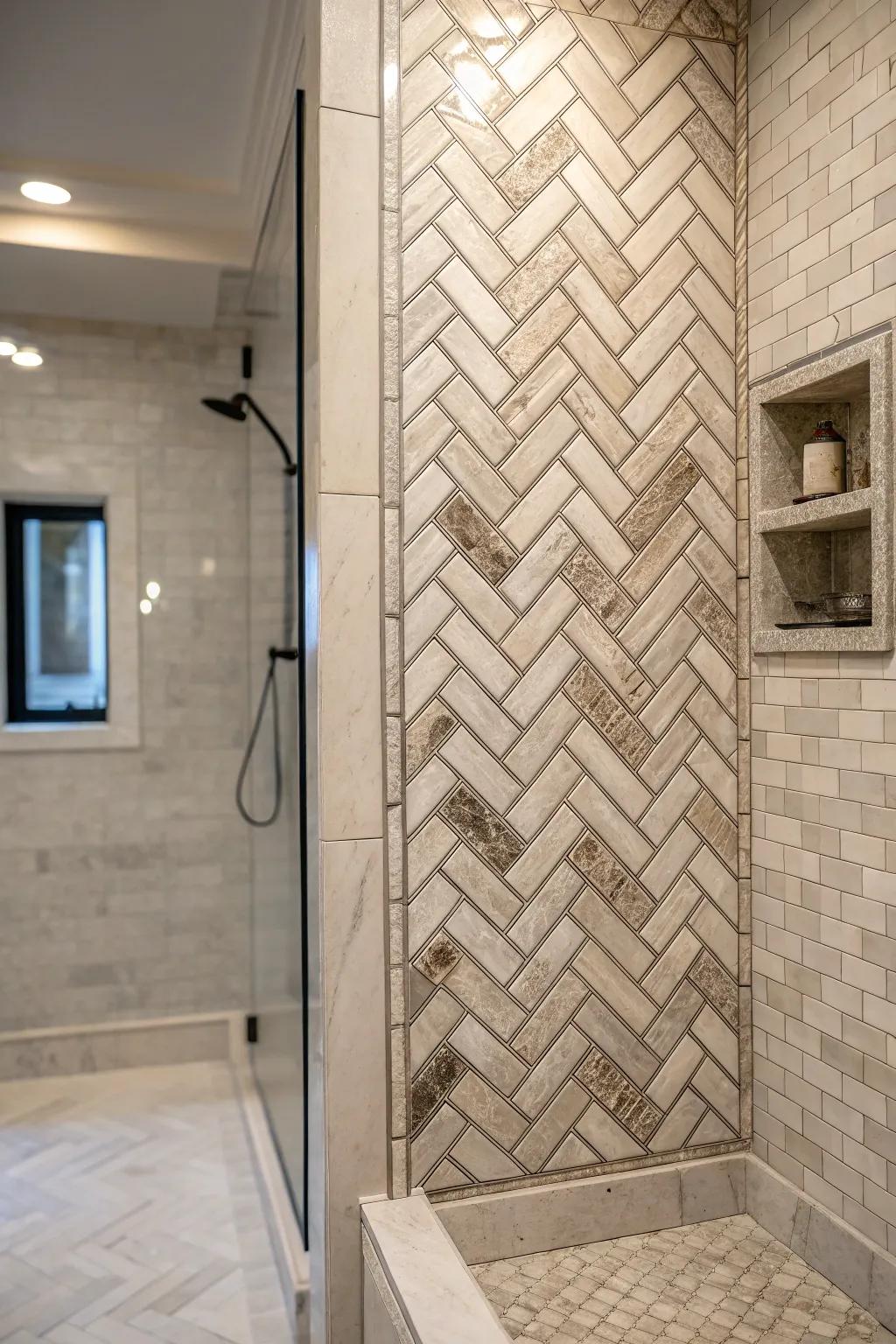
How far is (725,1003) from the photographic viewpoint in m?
1.68

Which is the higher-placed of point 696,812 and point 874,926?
point 696,812

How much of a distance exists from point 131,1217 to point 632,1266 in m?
1.48

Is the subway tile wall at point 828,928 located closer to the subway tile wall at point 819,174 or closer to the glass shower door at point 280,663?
the subway tile wall at point 819,174

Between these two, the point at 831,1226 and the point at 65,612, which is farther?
the point at 65,612

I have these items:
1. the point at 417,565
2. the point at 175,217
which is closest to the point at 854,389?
the point at 417,565

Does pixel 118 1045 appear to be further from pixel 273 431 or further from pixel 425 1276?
pixel 425 1276

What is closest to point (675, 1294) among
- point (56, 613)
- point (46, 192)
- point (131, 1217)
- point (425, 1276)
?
point (425, 1276)

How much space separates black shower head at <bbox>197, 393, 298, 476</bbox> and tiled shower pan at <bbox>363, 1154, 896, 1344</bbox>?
1.54 metres

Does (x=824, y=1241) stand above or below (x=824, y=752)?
below

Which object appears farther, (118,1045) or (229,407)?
(118,1045)

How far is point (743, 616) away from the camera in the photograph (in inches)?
66.4

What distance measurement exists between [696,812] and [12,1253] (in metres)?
1.94

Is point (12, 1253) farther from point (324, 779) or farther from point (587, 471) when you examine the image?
point (587, 471)

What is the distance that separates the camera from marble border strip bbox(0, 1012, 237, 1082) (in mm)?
3201
